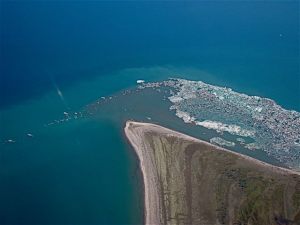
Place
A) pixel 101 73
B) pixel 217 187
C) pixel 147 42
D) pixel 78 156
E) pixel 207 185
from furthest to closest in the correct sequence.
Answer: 1. pixel 147 42
2. pixel 101 73
3. pixel 78 156
4. pixel 207 185
5. pixel 217 187

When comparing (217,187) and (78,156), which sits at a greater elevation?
(78,156)

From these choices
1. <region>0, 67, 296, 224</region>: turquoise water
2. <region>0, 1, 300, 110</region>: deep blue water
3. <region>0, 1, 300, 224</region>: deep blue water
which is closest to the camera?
<region>0, 67, 296, 224</region>: turquoise water

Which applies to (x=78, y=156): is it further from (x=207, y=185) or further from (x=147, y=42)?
(x=147, y=42)

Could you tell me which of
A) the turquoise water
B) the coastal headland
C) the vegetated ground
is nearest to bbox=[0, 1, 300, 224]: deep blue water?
the turquoise water

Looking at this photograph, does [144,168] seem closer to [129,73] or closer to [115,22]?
[129,73]

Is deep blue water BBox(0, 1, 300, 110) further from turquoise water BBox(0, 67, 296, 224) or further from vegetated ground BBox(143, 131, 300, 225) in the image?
vegetated ground BBox(143, 131, 300, 225)

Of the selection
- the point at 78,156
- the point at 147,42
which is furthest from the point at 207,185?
the point at 147,42
